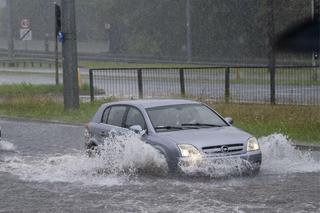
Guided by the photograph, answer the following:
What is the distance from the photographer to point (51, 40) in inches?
3565

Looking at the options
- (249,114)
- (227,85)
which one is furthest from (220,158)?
(227,85)

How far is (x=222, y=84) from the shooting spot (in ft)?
82.1

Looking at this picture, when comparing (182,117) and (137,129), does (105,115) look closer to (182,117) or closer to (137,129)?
(137,129)

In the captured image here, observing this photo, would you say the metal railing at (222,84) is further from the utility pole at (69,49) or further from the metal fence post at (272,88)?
the utility pole at (69,49)

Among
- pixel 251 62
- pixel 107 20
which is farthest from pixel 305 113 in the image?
pixel 107 20

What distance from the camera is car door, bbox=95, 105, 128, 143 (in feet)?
46.8

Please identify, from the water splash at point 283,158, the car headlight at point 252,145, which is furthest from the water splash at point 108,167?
the water splash at point 283,158

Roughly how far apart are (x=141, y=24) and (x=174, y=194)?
68.1 meters

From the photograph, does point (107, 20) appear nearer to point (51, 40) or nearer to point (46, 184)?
point (51, 40)

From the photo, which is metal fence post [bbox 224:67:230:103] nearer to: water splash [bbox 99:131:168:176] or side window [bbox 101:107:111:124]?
side window [bbox 101:107:111:124]

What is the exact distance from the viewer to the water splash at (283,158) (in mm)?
13547

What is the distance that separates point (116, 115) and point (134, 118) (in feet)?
2.03

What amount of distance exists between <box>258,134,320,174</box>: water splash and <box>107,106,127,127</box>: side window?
8.62 feet

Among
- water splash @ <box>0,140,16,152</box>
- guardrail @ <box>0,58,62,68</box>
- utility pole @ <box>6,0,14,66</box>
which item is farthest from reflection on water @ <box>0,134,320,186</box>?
guardrail @ <box>0,58,62,68</box>
